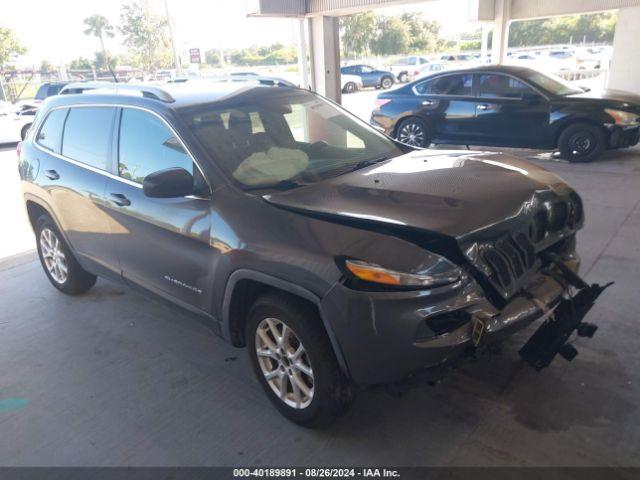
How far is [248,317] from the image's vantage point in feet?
9.28

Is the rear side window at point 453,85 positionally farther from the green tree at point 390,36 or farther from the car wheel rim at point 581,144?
the green tree at point 390,36

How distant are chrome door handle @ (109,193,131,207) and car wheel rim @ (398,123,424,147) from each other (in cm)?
741

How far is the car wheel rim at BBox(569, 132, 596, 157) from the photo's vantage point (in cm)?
845

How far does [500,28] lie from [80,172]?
50.5 feet

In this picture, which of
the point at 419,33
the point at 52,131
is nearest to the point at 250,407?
the point at 52,131

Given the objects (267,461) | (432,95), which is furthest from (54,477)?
(432,95)

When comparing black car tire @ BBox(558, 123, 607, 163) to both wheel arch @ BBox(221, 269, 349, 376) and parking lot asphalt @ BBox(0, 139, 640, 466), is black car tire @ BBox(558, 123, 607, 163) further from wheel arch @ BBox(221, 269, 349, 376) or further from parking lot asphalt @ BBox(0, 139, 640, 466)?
wheel arch @ BBox(221, 269, 349, 376)

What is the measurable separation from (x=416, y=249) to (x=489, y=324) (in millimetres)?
491

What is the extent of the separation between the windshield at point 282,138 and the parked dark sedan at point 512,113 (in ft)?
18.9

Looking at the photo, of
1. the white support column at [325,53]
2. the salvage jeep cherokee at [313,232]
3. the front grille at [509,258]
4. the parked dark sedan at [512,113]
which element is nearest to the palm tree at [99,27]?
the white support column at [325,53]

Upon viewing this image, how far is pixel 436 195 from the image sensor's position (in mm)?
2662

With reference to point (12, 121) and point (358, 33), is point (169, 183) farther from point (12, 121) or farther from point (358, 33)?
point (358, 33)

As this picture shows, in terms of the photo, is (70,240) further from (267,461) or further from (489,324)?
(489,324)

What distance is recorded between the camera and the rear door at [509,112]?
866cm
